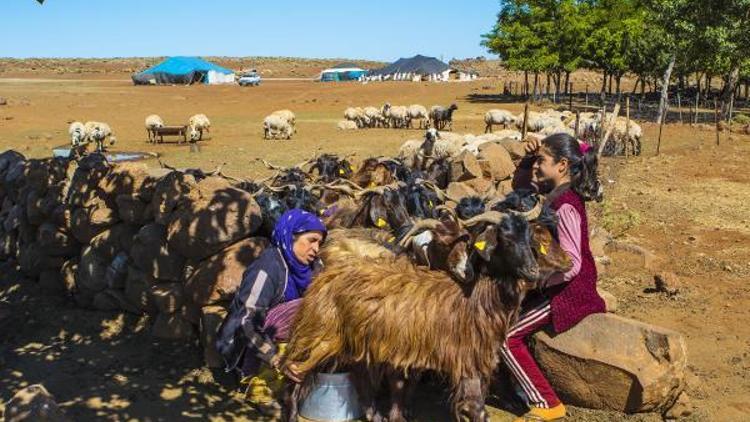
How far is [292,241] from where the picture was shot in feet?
13.2

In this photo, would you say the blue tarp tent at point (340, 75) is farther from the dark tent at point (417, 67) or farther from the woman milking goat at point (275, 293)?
the woman milking goat at point (275, 293)

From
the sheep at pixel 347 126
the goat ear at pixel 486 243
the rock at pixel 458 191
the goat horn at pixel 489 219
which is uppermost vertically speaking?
the goat horn at pixel 489 219

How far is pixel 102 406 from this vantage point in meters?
4.73

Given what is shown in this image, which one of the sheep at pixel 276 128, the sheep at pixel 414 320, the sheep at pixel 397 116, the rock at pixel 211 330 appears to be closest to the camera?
the sheep at pixel 414 320

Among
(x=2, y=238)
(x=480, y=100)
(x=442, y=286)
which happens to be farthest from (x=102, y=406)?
(x=480, y=100)

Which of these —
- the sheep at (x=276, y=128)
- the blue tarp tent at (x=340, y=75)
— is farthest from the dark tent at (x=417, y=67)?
the sheep at (x=276, y=128)

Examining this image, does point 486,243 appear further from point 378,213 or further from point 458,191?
point 458,191

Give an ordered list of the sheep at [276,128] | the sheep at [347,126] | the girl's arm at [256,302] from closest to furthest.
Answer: the girl's arm at [256,302], the sheep at [276,128], the sheep at [347,126]

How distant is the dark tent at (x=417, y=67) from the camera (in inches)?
3238

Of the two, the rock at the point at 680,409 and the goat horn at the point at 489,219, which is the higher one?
the goat horn at the point at 489,219

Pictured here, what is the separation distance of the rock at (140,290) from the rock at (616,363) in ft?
11.8

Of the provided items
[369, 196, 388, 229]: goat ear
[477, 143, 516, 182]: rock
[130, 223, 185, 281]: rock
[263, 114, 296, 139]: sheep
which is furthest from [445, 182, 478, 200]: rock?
[263, 114, 296, 139]: sheep

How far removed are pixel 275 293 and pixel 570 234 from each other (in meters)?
1.83

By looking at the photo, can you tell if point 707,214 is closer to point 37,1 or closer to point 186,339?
point 186,339
